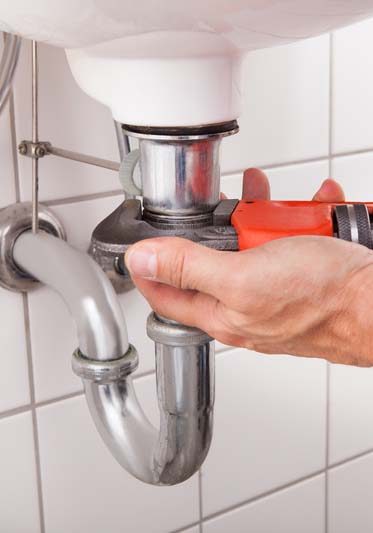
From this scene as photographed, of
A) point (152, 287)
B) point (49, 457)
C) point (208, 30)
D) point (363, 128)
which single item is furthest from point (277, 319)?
point (363, 128)

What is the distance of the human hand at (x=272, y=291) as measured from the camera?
21.6 inches

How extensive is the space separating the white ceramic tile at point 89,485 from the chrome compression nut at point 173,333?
9.1 inches

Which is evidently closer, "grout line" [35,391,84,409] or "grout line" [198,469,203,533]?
"grout line" [35,391,84,409]

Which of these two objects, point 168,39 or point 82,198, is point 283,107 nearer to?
point 82,198

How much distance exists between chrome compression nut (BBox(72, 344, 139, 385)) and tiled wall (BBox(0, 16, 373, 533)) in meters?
0.12

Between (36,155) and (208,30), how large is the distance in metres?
0.26

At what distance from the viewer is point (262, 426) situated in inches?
38.6

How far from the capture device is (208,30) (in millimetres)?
496

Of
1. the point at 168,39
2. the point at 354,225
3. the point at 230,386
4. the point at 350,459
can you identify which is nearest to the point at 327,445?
the point at 350,459

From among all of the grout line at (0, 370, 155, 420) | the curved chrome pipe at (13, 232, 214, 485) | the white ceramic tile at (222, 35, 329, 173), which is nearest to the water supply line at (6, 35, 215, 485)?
the curved chrome pipe at (13, 232, 214, 485)

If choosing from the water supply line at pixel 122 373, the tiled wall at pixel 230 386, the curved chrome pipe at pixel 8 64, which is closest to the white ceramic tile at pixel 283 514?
the tiled wall at pixel 230 386

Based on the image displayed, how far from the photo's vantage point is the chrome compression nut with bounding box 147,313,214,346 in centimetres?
63

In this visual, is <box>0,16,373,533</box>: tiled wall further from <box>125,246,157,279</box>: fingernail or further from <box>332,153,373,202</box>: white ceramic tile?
<box>125,246,157,279</box>: fingernail

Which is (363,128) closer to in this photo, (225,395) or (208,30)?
(225,395)
